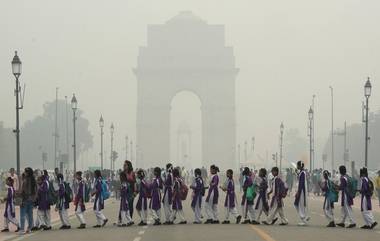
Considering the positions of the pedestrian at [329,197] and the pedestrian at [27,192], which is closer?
the pedestrian at [27,192]

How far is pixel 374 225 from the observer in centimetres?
2708

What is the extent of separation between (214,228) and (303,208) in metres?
3.08

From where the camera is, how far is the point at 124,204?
92.9 ft

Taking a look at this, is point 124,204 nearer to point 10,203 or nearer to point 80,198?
point 80,198

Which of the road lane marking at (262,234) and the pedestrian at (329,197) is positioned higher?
the pedestrian at (329,197)

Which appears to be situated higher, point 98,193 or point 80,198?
point 98,193

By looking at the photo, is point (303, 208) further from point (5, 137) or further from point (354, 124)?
point (354, 124)

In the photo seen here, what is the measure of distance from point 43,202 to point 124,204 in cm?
243

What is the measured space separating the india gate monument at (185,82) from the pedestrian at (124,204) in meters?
119

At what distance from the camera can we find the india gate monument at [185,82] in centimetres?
14862

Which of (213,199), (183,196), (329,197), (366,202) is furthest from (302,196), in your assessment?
(183,196)

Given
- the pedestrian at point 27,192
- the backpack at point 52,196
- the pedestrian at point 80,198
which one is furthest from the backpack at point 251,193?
the pedestrian at point 27,192

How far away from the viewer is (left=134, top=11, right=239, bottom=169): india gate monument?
149 m

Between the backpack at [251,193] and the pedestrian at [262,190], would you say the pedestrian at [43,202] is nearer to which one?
the backpack at [251,193]
